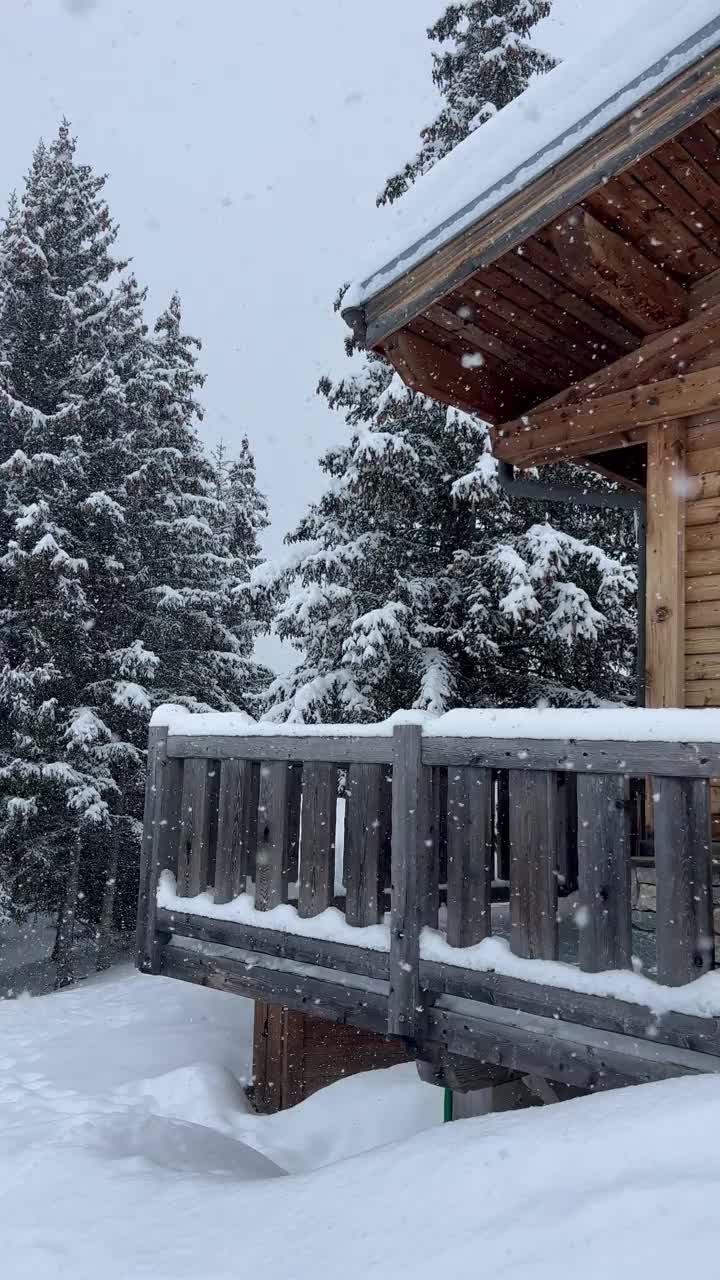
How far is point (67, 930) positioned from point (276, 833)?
466 inches

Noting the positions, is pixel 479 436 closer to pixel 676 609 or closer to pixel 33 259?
pixel 676 609

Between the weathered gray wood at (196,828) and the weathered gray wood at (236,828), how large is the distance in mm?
186

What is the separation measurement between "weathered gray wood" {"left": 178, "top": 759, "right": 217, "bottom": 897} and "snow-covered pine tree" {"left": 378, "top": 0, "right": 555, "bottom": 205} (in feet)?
32.9

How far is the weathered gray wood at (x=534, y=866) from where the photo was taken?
3785mm

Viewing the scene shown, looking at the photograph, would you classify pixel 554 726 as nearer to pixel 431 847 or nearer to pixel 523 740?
pixel 523 740

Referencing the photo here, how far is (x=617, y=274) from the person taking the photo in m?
5.92

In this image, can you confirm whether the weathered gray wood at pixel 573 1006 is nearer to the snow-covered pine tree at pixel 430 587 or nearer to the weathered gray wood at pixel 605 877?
the weathered gray wood at pixel 605 877

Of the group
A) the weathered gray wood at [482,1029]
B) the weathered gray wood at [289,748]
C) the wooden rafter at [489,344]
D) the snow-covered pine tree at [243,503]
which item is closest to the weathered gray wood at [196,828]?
the weathered gray wood at [289,748]

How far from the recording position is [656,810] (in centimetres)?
343

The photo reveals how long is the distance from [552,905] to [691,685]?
245 cm

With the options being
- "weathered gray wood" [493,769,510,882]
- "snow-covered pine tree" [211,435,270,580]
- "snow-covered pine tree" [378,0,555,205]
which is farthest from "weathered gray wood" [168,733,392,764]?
"snow-covered pine tree" [211,435,270,580]

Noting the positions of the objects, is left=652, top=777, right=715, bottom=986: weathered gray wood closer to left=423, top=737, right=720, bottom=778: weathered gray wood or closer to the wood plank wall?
left=423, top=737, right=720, bottom=778: weathered gray wood

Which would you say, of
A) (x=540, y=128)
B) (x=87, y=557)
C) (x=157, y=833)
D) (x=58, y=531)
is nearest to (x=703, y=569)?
(x=540, y=128)

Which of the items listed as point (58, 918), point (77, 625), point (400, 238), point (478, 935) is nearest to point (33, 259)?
point (77, 625)
